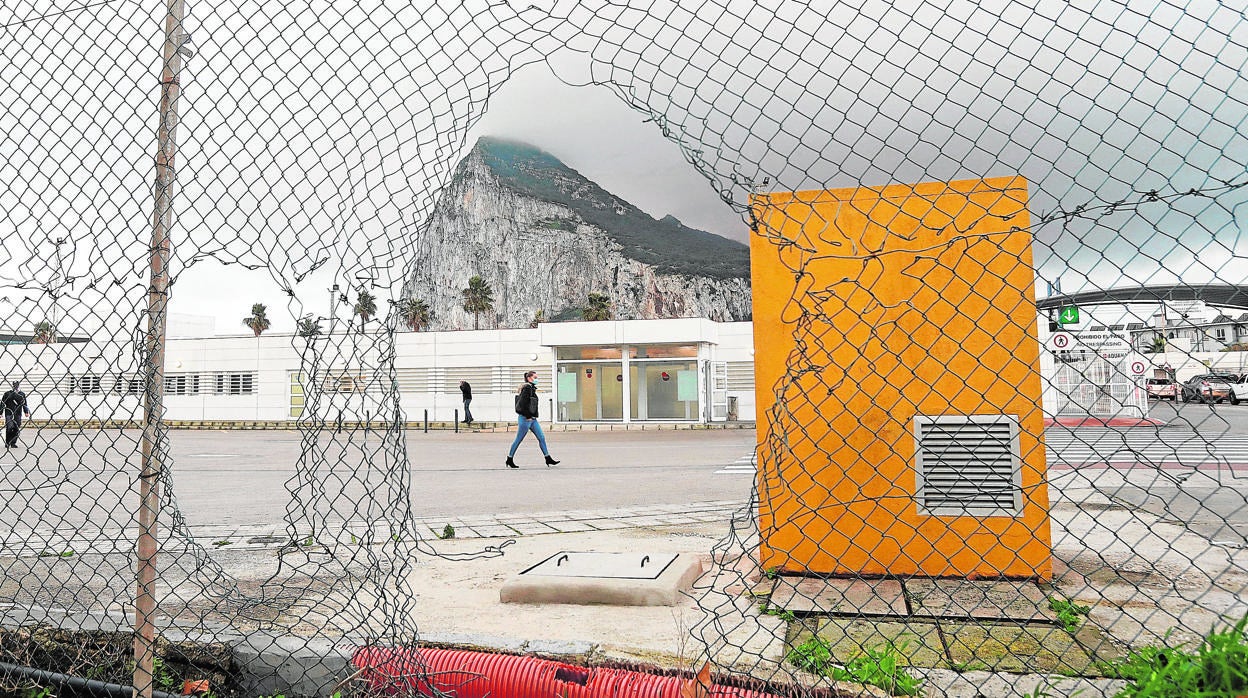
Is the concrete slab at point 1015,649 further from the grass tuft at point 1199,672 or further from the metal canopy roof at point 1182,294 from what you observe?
the metal canopy roof at point 1182,294

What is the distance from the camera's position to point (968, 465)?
396cm

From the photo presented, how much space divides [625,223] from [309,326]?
164364 millimetres

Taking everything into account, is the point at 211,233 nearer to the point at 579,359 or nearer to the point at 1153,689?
the point at 1153,689

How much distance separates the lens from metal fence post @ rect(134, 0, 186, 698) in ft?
8.55

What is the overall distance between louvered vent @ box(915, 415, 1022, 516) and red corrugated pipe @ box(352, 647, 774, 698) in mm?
1854

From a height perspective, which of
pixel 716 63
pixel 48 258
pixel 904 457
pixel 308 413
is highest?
pixel 716 63

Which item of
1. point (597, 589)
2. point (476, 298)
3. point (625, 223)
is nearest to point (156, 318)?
point (597, 589)

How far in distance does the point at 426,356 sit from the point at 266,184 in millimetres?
30554

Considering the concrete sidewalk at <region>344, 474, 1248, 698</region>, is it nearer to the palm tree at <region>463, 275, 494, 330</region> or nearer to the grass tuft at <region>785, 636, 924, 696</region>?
the grass tuft at <region>785, 636, 924, 696</region>

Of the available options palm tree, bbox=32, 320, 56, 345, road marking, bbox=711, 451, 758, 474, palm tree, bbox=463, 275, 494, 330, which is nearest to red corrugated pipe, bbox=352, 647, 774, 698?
palm tree, bbox=32, 320, 56, 345

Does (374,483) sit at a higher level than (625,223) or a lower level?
lower

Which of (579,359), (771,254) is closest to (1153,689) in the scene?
(771,254)

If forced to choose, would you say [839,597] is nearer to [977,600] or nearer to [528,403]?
[977,600]

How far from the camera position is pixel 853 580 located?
401 cm
